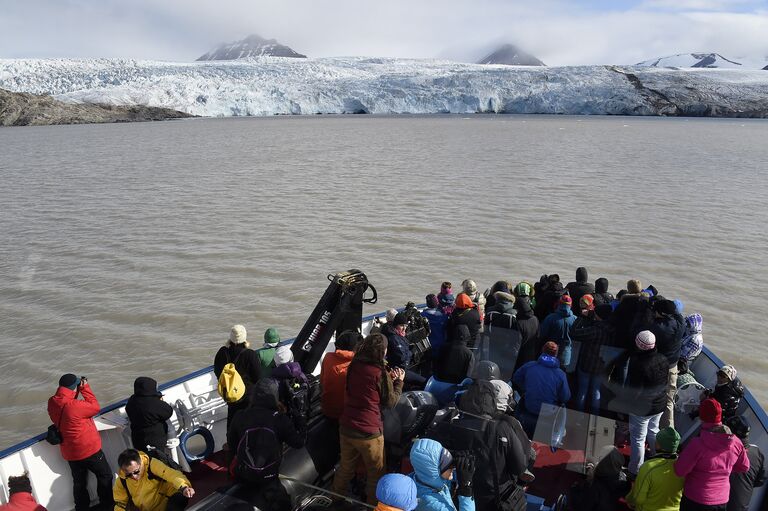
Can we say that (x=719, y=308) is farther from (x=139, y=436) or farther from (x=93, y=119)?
(x=93, y=119)

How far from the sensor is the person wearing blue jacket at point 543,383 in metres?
4.52

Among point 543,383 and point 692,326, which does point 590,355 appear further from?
point 692,326

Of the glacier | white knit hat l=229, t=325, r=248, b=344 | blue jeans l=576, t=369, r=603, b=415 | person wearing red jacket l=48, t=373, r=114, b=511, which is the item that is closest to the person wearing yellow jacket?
person wearing red jacket l=48, t=373, r=114, b=511

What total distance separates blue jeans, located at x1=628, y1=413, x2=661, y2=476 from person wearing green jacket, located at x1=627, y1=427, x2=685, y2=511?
1034 millimetres

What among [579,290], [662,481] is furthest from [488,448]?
[579,290]

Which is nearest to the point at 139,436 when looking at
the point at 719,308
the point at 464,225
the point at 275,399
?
the point at 275,399

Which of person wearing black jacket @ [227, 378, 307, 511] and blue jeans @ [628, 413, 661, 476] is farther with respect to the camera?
blue jeans @ [628, 413, 661, 476]

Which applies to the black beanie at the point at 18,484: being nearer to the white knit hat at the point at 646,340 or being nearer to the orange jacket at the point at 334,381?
the orange jacket at the point at 334,381

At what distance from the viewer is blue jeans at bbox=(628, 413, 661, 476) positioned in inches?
179

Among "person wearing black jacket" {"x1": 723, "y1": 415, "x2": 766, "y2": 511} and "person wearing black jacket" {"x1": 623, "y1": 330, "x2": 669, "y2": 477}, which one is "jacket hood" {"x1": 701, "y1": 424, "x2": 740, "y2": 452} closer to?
"person wearing black jacket" {"x1": 723, "y1": 415, "x2": 766, "y2": 511}

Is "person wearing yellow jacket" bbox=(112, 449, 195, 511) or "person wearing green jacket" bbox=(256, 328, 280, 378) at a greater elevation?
"person wearing green jacket" bbox=(256, 328, 280, 378)

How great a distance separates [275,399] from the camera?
3660mm

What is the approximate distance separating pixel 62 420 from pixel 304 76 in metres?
87.5

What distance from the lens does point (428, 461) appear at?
10.3 ft
